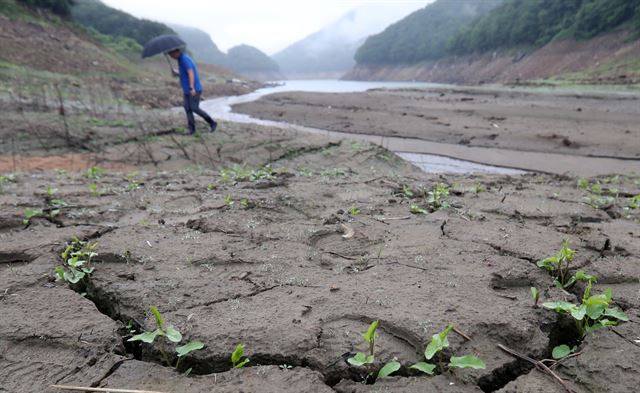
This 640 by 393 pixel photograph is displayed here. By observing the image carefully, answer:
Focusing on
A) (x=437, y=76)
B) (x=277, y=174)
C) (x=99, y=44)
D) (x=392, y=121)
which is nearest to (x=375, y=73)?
(x=437, y=76)

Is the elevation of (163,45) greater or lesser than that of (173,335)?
greater

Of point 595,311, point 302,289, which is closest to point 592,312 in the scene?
point 595,311

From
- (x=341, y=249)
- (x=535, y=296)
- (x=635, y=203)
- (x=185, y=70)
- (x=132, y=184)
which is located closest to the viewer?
(x=535, y=296)

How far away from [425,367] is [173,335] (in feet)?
3.06

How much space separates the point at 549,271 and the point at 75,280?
7.90 ft

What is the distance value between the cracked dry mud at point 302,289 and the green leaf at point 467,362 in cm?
6

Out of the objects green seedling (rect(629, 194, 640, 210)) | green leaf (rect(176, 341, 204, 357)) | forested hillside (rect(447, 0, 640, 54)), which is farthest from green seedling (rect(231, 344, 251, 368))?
forested hillside (rect(447, 0, 640, 54))

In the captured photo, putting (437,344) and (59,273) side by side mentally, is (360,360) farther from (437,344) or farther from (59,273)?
(59,273)

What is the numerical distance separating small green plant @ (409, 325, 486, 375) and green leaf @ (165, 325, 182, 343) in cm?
87

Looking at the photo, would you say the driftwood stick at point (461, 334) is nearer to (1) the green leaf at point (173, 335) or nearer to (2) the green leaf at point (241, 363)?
(2) the green leaf at point (241, 363)

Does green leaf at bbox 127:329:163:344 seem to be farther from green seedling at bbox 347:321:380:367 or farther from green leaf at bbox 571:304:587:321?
green leaf at bbox 571:304:587:321

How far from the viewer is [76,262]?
2195 millimetres

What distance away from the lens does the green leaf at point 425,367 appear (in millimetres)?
1492

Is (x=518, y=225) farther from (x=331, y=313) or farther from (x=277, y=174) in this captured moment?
(x=277, y=174)
